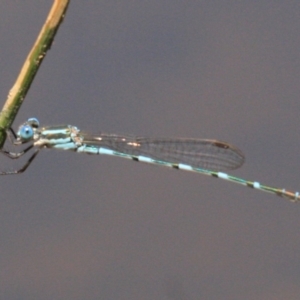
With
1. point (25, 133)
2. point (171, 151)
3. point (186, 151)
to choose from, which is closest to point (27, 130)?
point (25, 133)

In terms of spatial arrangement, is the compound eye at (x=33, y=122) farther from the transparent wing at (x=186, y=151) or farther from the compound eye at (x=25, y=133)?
the transparent wing at (x=186, y=151)

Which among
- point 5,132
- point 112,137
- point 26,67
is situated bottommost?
point 5,132

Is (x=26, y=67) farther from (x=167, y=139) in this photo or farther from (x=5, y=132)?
(x=167, y=139)

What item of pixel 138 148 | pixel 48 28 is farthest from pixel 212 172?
pixel 48 28

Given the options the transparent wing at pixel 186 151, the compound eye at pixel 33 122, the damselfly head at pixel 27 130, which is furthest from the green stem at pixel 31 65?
the transparent wing at pixel 186 151

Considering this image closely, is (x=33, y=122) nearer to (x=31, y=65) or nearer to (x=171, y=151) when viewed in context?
(x=171, y=151)

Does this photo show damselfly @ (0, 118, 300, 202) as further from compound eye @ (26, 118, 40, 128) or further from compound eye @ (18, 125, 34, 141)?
compound eye @ (18, 125, 34, 141)

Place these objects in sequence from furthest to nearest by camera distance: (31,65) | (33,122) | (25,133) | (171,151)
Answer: (171,151)
(33,122)
(25,133)
(31,65)
